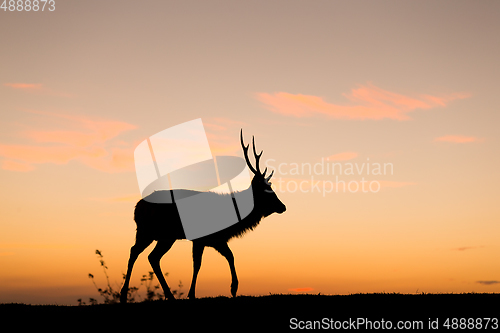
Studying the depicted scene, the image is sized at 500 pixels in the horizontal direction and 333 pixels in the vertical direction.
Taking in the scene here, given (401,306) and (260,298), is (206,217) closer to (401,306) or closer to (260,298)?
(260,298)

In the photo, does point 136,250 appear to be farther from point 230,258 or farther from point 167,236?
point 230,258

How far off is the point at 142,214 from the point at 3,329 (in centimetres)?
503

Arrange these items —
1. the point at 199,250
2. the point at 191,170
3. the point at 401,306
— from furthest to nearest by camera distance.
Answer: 1. the point at 191,170
2. the point at 199,250
3. the point at 401,306

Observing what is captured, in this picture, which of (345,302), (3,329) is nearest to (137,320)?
(3,329)

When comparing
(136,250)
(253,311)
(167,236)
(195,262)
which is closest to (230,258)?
(195,262)

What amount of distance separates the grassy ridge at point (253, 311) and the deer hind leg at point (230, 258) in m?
1.52

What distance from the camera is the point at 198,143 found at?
43.3ft

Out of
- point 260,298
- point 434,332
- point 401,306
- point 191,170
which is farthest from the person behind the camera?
point 191,170

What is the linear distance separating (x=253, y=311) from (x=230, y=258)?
370 cm

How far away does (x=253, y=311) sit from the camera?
9.02m

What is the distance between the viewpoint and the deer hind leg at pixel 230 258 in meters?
12.2

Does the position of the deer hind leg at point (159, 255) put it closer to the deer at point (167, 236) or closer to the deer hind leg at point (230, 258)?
the deer at point (167, 236)

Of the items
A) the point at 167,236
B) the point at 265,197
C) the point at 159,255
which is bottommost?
the point at 159,255

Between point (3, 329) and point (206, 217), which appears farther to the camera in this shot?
point (206, 217)
